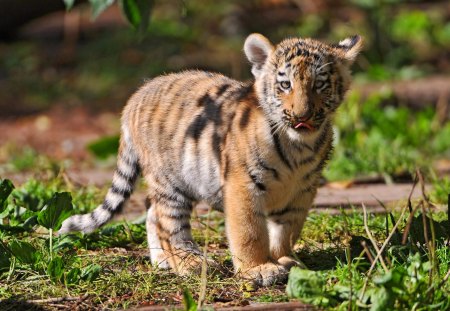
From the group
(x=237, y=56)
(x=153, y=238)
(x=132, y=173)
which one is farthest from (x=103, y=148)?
(x=237, y=56)

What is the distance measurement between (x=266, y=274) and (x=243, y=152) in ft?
2.29

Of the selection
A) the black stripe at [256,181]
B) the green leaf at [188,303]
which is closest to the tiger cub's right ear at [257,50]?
the black stripe at [256,181]

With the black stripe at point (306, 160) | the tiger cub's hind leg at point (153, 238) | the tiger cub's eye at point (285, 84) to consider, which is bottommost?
the tiger cub's hind leg at point (153, 238)

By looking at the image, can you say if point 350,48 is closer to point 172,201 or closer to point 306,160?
point 306,160

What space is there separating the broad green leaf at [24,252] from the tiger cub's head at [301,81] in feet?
4.90

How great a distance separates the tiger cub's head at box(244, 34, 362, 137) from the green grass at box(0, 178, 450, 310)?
2.13 feet

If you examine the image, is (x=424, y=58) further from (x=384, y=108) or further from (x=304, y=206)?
(x=304, y=206)

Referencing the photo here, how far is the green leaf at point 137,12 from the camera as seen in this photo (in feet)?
15.5

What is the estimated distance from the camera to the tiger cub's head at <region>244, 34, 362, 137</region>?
5031mm

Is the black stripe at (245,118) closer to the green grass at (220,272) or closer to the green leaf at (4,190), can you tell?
the green grass at (220,272)

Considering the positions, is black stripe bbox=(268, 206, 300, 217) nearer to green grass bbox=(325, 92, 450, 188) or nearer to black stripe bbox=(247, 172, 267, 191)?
black stripe bbox=(247, 172, 267, 191)

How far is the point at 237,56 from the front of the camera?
1370 centimetres

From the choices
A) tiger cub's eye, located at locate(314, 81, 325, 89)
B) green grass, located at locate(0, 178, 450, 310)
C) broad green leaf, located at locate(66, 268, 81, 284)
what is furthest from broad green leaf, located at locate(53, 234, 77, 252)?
tiger cub's eye, located at locate(314, 81, 325, 89)

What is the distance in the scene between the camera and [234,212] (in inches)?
202
